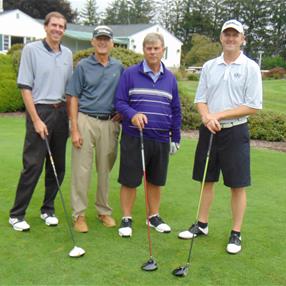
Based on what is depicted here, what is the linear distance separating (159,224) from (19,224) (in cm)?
136

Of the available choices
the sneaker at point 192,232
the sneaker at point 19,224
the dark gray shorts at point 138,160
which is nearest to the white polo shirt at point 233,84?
the dark gray shorts at point 138,160

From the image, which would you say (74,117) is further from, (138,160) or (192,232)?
(192,232)

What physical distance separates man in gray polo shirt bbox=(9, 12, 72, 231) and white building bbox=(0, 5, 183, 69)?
2540cm

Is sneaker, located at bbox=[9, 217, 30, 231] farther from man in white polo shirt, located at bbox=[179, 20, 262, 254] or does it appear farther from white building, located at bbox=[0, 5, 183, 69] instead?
white building, located at bbox=[0, 5, 183, 69]

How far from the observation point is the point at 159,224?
14.7 ft

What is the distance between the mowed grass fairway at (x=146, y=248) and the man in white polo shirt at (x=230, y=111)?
25 centimetres

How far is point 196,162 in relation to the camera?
424 cm

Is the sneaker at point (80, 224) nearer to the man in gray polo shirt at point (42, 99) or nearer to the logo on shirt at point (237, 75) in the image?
the man in gray polo shirt at point (42, 99)

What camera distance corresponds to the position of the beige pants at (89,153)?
421 centimetres

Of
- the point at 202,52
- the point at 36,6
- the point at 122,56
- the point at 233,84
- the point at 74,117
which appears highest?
the point at 36,6

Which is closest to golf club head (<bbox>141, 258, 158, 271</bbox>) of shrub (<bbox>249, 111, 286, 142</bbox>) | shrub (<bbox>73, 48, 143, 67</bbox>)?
shrub (<bbox>249, 111, 286, 142</bbox>)

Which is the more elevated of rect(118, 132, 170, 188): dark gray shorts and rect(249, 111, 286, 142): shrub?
rect(118, 132, 170, 188): dark gray shorts

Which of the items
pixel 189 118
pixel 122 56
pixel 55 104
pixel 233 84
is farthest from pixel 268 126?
pixel 55 104

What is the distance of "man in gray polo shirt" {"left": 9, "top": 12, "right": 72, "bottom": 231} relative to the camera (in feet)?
13.2
